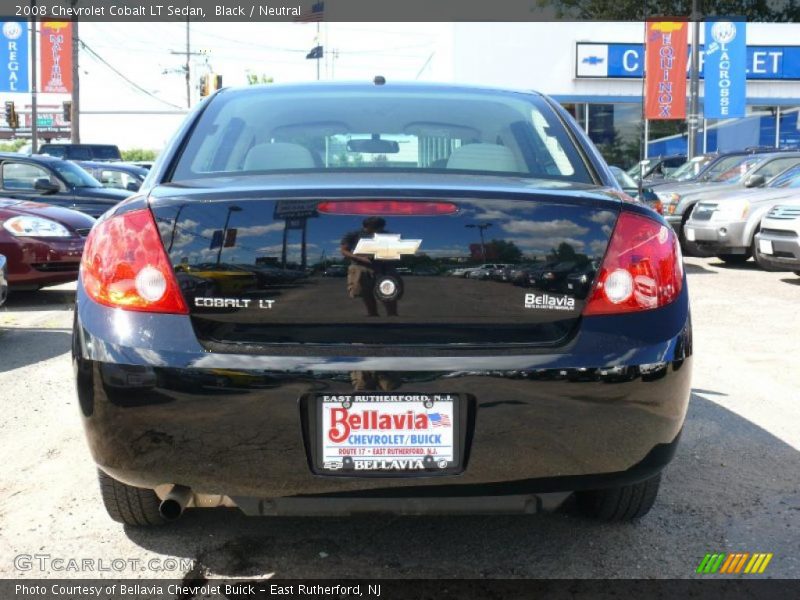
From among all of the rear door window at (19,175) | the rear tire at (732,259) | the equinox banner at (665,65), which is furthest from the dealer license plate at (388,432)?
the equinox banner at (665,65)

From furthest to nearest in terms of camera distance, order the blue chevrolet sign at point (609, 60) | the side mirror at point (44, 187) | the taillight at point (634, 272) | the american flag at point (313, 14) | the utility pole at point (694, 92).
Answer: the american flag at point (313, 14)
the blue chevrolet sign at point (609, 60)
the utility pole at point (694, 92)
the side mirror at point (44, 187)
the taillight at point (634, 272)

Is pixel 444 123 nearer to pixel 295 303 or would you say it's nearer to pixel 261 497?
pixel 295 303

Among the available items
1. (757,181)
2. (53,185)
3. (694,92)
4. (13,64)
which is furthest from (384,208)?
(13,64)

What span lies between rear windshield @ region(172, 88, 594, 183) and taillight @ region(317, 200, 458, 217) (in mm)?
417

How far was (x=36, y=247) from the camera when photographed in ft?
28.3

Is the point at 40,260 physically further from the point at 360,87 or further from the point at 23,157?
the point at 360,87

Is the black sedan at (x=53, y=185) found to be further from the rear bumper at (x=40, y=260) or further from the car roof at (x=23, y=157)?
the rear bumper at (x=40, y=260)

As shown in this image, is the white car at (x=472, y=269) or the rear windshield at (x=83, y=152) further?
the rear windshield at (x=83, y=152)

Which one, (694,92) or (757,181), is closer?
(757,181)

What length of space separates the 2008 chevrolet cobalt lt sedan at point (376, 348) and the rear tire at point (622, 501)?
1.55 feet

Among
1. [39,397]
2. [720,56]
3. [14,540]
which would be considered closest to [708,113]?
[720,56]

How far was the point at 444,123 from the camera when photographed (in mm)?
3537

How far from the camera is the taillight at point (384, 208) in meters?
2.57

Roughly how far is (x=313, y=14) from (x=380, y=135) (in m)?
43.4
